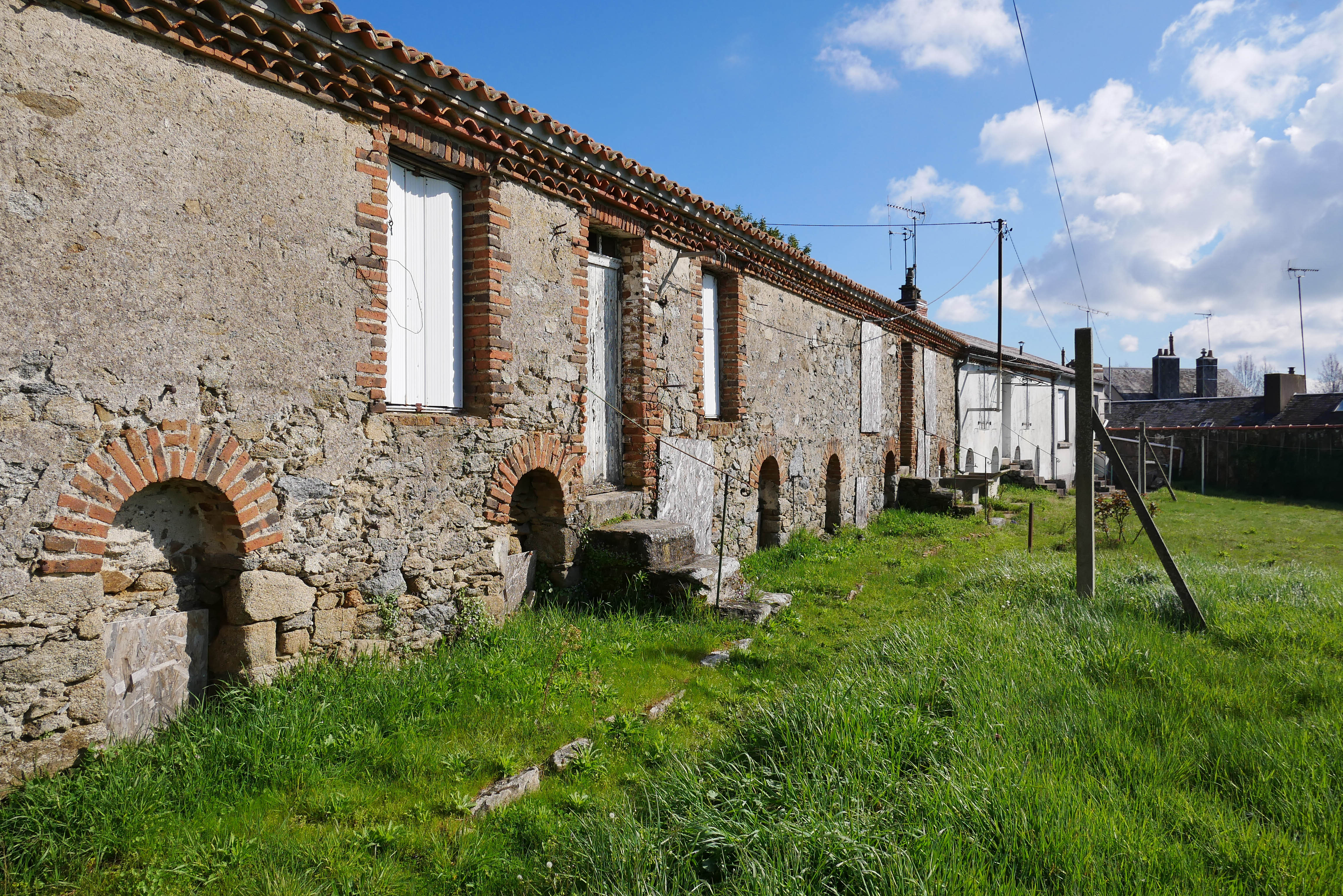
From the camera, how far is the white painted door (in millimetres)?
7223

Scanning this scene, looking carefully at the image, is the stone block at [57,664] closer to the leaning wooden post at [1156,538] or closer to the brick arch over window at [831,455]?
the leaning wooden post at [1156,538]

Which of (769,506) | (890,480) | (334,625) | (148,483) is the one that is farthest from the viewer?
(890,480)

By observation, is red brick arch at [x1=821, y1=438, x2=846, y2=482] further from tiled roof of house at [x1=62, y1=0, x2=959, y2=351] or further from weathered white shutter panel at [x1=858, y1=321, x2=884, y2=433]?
tiled roof of house at [x1=62, y1=0, x2=959, y2=351]

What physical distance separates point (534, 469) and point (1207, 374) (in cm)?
4202

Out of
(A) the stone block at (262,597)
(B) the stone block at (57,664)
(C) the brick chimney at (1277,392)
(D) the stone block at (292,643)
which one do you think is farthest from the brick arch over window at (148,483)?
(C) the brick chimney at (1277,392)

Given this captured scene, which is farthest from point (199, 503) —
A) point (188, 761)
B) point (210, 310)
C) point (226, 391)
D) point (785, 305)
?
point (785, 305)

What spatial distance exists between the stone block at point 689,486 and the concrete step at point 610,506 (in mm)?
339

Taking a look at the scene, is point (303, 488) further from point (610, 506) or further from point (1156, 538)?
point (1156, 538)

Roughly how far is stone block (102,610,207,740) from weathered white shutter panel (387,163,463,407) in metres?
1.93

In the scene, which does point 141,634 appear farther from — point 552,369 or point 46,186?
point 552,369

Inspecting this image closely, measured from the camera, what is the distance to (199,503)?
419 cm

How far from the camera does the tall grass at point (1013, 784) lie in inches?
99.7

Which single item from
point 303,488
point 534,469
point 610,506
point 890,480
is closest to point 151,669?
point 303,488

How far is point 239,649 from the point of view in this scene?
4.15 meters
